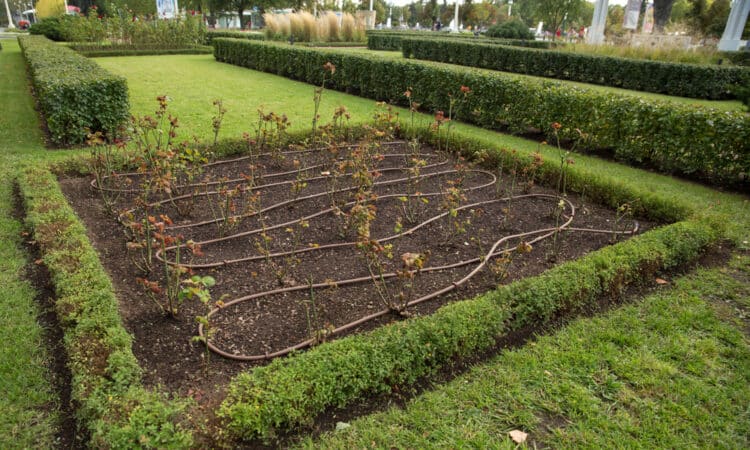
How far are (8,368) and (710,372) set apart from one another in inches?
164

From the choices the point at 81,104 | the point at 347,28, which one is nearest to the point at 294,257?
the point at 81,104

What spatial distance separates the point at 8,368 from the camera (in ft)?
9.14

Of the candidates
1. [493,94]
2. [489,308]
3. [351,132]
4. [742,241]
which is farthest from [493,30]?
[489,308]

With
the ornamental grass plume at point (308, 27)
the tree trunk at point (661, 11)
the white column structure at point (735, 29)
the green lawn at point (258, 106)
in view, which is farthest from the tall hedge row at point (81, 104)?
the tree trunk at point (661, 11)

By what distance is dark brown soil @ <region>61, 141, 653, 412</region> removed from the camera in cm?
300

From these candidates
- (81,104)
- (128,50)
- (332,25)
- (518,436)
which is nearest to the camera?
(518,436)

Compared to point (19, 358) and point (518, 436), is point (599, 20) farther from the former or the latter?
point (19, 358)

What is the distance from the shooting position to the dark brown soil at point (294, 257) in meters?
3.00

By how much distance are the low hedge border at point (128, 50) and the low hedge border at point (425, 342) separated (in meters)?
20.7

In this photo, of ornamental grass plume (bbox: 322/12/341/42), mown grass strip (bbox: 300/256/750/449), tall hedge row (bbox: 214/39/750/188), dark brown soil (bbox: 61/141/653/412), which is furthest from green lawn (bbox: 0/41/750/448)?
ornamental grass plume (bbox: 322/12/341/42)

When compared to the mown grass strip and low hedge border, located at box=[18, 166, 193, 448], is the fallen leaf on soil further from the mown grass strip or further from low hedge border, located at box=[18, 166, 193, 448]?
low hedge border, located at box=[18, 166, 193, 448]

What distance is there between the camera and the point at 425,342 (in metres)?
2.89

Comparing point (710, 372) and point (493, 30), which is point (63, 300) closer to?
point (710, 372)

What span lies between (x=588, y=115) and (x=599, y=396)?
19.5 ft
